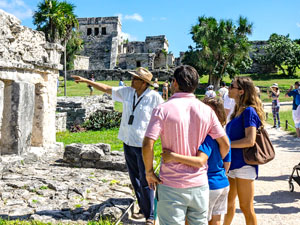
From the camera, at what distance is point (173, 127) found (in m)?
2.29

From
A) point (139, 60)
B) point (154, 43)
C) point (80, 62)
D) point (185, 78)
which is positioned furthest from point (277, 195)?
point (154, 43)

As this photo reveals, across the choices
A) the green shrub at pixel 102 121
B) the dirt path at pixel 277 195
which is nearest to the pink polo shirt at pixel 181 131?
the dirt path at pixel 277 195

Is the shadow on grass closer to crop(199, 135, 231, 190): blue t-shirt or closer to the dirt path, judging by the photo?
the dirt path

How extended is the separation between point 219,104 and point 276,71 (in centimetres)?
3642

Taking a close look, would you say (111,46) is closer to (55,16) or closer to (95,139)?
(55,16)

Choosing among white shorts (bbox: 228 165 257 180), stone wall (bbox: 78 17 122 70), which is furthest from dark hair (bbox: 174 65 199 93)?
stone wall (bbox: 78 17 122 70)

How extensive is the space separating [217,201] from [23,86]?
4602 millimetres

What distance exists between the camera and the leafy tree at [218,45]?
942 inches

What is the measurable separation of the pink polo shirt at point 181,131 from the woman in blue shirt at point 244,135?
87cm

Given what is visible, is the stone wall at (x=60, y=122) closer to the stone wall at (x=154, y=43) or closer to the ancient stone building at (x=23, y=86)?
the ancient stone building at (x=23, y=86)

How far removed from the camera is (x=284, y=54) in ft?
109

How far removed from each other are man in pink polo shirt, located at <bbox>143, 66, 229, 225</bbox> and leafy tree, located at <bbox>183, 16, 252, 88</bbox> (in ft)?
72.2

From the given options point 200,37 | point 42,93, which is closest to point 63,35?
point 200,37

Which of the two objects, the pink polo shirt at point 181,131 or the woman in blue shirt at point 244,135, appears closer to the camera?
the pink polo shirt at point 181,131
